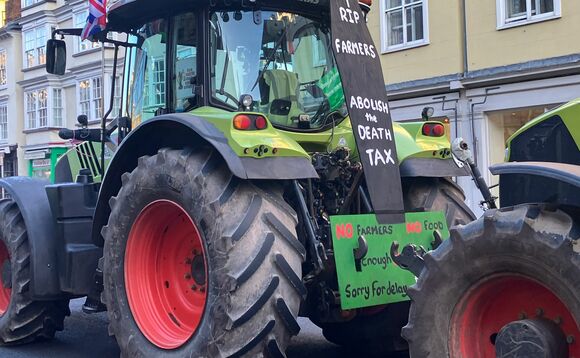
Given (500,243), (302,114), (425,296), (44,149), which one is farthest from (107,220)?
(44,149)

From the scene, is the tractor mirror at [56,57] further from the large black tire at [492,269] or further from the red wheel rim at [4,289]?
the large black tire at [492,269]

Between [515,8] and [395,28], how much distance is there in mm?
3189

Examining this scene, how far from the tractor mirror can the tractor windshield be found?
1.93 m

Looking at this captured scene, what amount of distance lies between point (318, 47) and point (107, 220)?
6.51 ft

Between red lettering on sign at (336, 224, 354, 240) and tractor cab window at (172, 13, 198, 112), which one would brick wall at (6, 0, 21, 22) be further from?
red lettering on sign at (336, 224, 354, 240)

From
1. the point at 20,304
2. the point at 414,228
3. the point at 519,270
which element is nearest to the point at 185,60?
the point at 414,228

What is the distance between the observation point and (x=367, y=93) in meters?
4.72

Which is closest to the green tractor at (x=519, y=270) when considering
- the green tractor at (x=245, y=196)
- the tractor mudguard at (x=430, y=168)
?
Answer: the green tractor at (x=245, y=196)

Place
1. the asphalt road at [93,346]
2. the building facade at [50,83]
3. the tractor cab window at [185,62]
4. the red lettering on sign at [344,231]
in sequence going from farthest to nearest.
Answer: the building facade at [50,83], the asphalt road at [93,346], the tractor cab window at [185,62], the red lettering on sign at [344,231]

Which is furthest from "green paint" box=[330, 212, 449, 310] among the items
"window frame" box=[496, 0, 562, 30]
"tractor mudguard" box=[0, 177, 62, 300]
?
"window frame" box=[496, 0, 562, 30]

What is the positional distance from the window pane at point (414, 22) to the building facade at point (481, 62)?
0.08 ft

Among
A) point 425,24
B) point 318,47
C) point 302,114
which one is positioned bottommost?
point 302,114

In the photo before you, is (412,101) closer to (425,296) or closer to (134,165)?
(134,165)

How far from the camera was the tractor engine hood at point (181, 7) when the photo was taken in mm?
5012
